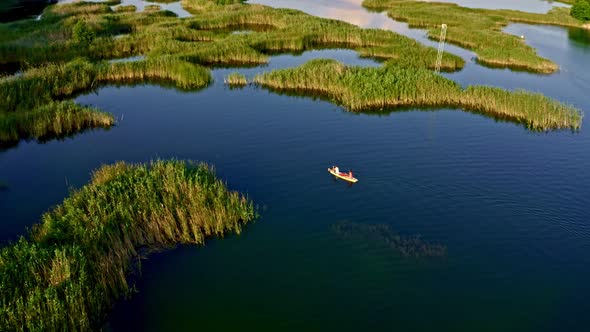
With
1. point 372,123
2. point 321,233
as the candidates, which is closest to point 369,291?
point 321,233

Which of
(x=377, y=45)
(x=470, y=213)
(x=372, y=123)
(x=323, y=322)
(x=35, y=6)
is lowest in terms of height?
(x=323, y=322)

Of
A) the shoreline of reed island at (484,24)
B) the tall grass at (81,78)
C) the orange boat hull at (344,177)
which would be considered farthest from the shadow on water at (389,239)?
the shoreline of reed island at (484,24)

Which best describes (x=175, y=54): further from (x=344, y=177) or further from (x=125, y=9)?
(x=125, y=9)

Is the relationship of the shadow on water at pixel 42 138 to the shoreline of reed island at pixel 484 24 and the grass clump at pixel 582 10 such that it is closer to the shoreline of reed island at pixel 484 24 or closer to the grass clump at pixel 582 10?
the shoreline of reed island at pixel 484 24

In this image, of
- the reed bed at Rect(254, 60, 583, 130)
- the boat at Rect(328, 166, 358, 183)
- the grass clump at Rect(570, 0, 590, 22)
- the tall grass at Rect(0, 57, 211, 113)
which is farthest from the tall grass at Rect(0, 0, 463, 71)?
the grass clump at Rect(570, 0, 590, 22)

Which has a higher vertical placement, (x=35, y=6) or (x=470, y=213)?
(x=35, y=6)

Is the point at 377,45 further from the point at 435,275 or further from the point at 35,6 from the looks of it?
the point at 35,6

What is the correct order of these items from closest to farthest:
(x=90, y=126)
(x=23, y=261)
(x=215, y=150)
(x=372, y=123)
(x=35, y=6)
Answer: (x=23, y=261)
(x=215, y=150)
(x=90, y=126)
(x=372, y=123)
(x=35, y=6)
